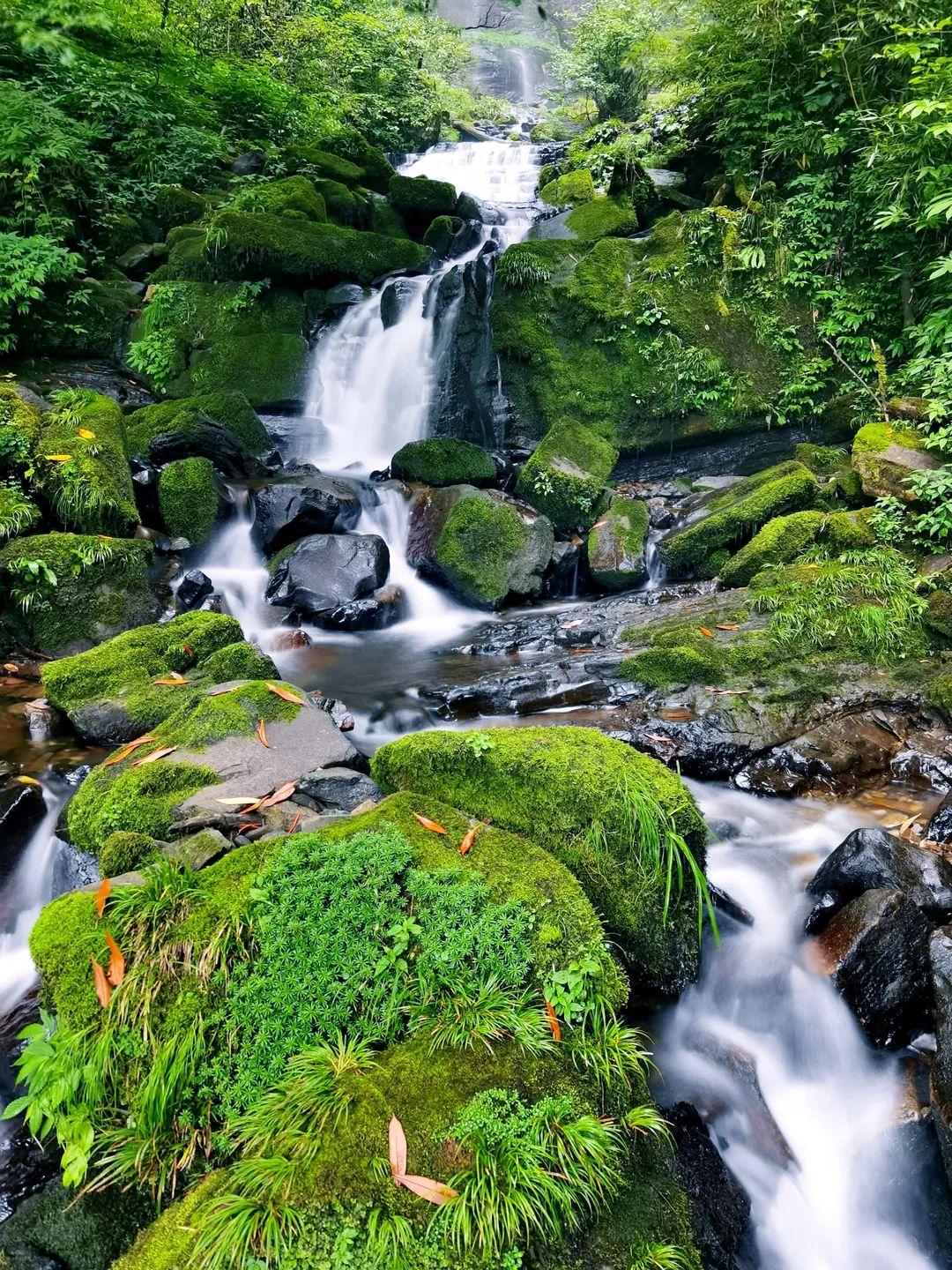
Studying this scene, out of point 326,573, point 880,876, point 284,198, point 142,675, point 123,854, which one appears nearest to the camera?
point 123,854

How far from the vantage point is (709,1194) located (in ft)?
8.52

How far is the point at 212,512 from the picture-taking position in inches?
348

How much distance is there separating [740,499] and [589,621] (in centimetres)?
314

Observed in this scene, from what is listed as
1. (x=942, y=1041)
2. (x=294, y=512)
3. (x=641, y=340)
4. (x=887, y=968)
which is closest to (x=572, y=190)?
(x=641, y=340)

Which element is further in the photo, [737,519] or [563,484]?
[563,484]

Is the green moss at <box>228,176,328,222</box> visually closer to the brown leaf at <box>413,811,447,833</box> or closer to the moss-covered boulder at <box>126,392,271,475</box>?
the moss-covered boulder at <box>126,392,271,475</box>

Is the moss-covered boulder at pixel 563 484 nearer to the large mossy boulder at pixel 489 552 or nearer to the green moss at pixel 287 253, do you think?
the large mossy boulder at pixel 489 552

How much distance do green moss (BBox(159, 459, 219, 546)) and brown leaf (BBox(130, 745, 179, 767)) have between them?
16.7 ft

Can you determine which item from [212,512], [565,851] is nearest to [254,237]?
[212,512]

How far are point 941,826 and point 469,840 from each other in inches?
129

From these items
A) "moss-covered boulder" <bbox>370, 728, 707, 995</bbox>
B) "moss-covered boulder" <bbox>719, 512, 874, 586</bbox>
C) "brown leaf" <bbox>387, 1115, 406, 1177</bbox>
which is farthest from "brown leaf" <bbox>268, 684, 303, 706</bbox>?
"moss-covered boulder" <bbox>719, 512, 874, 586</bbox>

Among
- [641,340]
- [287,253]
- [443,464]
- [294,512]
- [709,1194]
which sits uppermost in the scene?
[287,253]

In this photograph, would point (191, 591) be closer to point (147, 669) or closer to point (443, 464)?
point (147, 669)

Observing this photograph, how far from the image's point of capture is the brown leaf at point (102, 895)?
8.89ft
